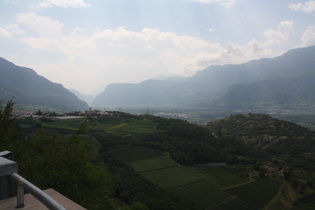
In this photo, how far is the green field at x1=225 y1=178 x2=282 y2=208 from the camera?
147 feet

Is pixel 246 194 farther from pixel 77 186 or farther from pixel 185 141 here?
pixel 77 186

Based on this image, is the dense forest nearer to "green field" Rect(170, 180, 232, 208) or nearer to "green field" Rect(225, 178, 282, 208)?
"green field" Rect(170, 180, 232, 208)

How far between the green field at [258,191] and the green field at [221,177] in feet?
7.11

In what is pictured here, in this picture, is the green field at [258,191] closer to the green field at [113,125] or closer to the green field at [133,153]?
the green field at [133,153]

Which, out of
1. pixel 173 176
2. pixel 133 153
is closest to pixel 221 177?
pixel 173 176

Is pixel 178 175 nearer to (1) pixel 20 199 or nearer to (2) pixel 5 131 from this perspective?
(2) pixel 5 131

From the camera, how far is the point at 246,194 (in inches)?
1854

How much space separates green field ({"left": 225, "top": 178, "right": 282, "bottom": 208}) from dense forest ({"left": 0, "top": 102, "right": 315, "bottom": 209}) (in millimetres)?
3449

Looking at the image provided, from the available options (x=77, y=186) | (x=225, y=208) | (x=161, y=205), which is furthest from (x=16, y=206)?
(x=225, y=208)

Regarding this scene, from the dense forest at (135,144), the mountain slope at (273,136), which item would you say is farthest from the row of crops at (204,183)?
the mountain slope at (273,136)

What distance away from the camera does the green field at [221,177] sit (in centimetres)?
5189

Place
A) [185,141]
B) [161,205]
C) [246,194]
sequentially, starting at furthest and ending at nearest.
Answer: [185,141], [246,194], [161,205]

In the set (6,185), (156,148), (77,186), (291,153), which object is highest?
(6,185)

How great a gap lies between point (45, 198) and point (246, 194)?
167 feet
